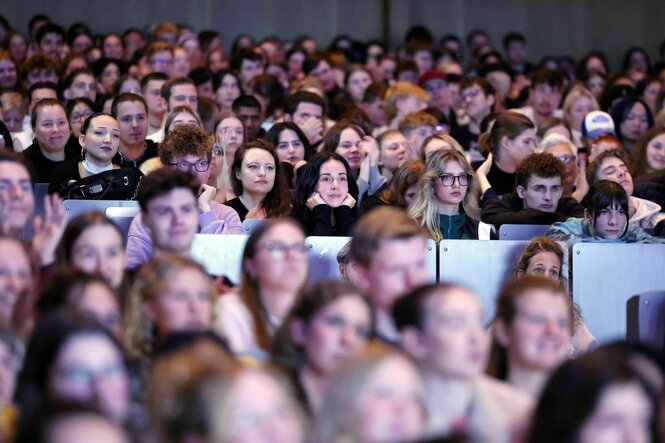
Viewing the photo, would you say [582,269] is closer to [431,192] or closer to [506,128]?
[431,192]

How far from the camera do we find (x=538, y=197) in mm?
5504

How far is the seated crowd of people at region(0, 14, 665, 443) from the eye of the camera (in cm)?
258

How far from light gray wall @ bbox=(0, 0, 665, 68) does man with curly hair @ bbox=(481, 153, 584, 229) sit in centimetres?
516

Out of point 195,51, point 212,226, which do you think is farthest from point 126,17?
point 212,226

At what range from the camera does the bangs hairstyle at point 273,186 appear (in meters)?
5.29

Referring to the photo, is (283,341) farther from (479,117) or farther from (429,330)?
(479,117)

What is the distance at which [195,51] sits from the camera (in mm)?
8609

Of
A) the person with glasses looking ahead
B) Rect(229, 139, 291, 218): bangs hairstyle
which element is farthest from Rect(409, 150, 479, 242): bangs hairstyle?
the person with glasses looking ahead

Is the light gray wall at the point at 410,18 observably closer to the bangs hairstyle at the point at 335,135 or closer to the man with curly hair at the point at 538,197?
the bangs hairstyle at the point at 335,135

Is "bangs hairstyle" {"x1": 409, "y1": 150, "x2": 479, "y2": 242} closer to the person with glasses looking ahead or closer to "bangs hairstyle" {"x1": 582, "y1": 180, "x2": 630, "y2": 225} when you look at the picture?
"bangs hairstyle" {"x1": 582, "y1": 180, "x2": 630, "y2": 225}

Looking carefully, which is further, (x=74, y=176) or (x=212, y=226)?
(x=74, y=176)

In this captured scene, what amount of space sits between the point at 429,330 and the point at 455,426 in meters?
0.24

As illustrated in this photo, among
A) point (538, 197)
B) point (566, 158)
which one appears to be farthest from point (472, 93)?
point (538, 197)

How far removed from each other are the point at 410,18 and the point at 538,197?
536 cm
